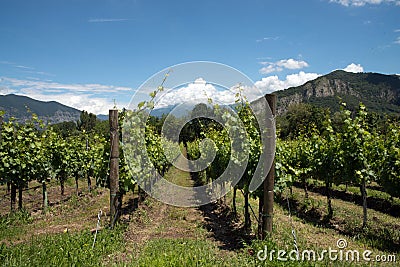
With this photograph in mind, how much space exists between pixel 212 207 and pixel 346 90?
154017 mm

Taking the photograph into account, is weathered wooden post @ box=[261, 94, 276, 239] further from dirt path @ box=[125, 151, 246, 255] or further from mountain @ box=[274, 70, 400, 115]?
mountain @ box=[274, 70, 400, 115]

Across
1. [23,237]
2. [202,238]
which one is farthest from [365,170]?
[23,237]

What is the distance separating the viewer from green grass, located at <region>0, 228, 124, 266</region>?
174 inches

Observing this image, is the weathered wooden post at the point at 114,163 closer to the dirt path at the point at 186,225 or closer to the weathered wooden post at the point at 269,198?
the dirt path at the point at 186,225

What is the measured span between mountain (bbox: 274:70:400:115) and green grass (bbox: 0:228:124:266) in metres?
122

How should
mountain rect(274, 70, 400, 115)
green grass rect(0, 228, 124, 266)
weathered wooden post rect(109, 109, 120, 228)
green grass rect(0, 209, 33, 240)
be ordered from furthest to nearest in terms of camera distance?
mountain rect(274, 70, 400, 115)
green grass rect(0, 209, 33, 240)
weathered wooden post rect(109, 109, 120, 228)
green grass rect(0, 228, 124, 266)

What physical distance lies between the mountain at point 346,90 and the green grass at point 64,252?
401 ft

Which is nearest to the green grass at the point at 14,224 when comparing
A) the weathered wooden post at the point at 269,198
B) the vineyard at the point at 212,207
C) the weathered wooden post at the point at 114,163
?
the vineyard at the point at 212,207

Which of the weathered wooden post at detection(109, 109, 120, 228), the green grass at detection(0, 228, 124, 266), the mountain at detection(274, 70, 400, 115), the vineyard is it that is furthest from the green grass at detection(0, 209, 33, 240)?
the mountain at detection(274, 70, 400, 115)

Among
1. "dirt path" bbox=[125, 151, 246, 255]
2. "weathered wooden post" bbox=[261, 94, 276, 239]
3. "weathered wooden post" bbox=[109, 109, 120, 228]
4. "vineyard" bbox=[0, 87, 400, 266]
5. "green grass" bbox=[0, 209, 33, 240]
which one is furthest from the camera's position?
"green grass" bbox=[0, 209, 33, 240]

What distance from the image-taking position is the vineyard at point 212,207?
528cm

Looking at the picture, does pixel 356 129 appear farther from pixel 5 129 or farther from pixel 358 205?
pixel 5 129

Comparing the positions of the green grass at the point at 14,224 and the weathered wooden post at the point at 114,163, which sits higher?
the weathered wooden post at the point at 114,163

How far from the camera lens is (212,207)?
11.2 m
